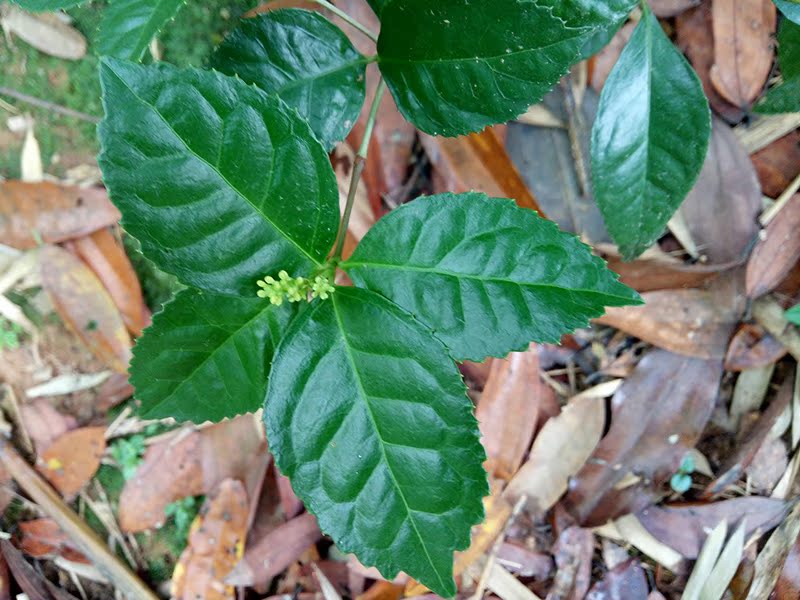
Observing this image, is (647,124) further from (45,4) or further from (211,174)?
(45,4)

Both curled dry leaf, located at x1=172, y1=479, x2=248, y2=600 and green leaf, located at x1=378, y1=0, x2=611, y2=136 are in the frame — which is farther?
curled dry leaf, located at x1=172, y1=479, x2=248, y2=600

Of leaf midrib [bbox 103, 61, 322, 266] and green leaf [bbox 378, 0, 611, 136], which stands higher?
green leaf [bbox 378, 0, 611, 136]

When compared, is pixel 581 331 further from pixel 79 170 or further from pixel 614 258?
pixel 79 170

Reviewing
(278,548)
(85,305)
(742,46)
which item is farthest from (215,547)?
(742,46)

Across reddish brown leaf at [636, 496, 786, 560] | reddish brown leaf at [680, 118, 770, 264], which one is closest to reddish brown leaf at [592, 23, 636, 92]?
reddish brown leaf at [680, 118, 770, 264]

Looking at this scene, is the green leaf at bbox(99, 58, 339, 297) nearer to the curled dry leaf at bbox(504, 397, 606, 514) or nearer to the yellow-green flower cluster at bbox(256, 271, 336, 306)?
the yellow-green flower cluster at bbox(256, 271, 336, 306)

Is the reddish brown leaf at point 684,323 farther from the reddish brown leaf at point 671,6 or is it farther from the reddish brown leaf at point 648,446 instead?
the reddish brown leaf at point 671,6

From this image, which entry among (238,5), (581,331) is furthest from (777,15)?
(238,5)
